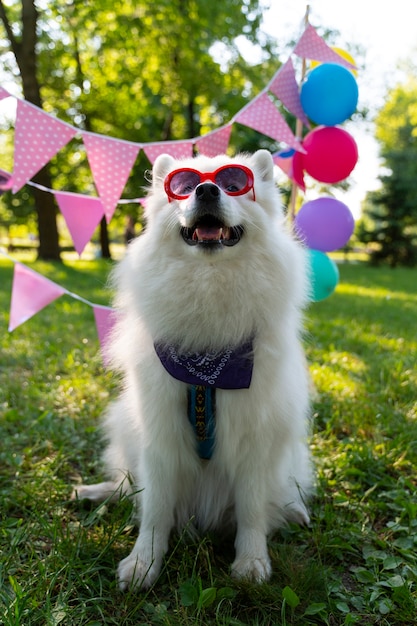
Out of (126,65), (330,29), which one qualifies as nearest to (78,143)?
(126,65)

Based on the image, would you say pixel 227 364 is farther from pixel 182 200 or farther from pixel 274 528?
pixel 274 528

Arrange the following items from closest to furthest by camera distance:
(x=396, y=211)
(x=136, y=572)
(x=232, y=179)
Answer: (x=136, y=572) → (x=232, y=179) → (x=396, y=211)

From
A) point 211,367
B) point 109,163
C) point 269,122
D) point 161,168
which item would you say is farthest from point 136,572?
point 269,122

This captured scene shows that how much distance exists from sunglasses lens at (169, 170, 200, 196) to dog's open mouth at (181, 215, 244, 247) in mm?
201

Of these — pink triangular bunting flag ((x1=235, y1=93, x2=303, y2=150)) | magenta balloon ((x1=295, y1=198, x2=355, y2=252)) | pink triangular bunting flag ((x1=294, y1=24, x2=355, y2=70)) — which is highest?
pink triangular bunting flag ((x1=294, y1=24, x2=355, y2=70))

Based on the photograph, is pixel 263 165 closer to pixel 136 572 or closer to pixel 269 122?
pixel 269 122

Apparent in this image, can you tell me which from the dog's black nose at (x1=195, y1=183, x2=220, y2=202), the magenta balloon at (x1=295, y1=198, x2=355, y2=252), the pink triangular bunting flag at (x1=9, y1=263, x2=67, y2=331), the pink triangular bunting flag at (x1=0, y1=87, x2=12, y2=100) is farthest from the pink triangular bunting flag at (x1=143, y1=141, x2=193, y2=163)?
the dog's black nose at (x1=195, y1=183, x2=220, y2=202)

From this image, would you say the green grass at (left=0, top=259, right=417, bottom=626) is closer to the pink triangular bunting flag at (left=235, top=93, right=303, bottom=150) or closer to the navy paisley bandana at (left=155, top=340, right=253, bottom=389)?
the navy paisley bandana at (left=155, top=340, right=253, bottom=389)

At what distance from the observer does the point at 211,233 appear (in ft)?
6.60

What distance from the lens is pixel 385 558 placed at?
208 cm

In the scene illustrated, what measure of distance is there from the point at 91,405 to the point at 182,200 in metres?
2.12

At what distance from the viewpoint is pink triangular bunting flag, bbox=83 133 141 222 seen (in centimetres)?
309

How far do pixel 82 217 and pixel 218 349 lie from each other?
1.73m

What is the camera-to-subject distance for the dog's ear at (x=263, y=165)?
2332 millimetres
